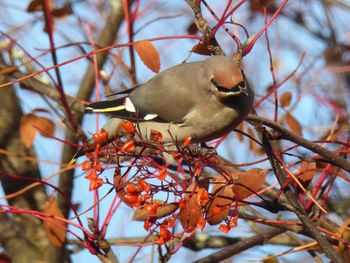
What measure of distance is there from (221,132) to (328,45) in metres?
1.88

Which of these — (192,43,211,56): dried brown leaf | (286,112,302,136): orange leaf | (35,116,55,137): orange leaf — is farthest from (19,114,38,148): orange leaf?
(192,43,211,56): dried brown leaf

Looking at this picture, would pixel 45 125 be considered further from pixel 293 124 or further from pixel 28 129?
pixel 293 124

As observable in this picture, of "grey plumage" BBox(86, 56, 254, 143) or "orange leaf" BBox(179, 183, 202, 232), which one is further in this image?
"grey plumage" BBox(86, 56, 254, 143)

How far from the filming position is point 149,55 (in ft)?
7.77

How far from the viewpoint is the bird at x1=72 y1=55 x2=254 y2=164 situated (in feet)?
8.58

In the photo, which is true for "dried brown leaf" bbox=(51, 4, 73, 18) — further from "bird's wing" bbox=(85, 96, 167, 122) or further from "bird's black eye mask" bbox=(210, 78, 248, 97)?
"bird's black eye mask" bbox=(210, 78, 248, 97)

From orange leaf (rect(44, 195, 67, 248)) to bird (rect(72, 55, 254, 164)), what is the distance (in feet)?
1.23

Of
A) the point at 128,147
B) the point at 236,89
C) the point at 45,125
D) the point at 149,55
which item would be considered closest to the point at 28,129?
the point at 45,125

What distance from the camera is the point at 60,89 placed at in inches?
107

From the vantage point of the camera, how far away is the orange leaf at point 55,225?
8.99 ft

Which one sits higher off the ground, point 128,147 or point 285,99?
→ point 285,99

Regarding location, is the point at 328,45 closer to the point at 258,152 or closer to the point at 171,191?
the point at 258,152

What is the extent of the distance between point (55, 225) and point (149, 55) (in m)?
0.88

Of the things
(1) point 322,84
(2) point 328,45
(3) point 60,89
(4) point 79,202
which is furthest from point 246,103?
(2) point 328,45
